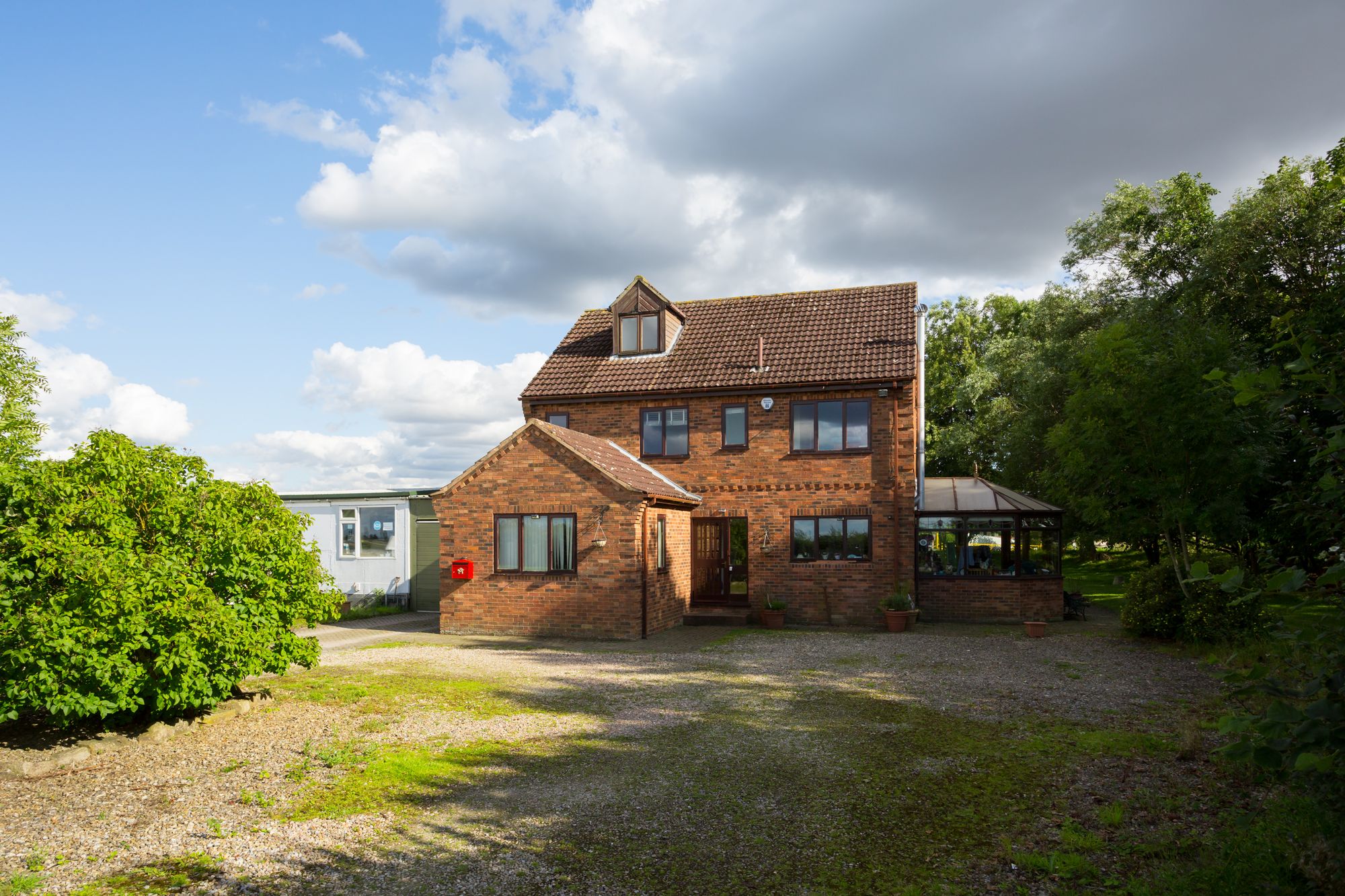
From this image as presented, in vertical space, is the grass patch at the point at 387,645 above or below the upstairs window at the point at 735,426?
below

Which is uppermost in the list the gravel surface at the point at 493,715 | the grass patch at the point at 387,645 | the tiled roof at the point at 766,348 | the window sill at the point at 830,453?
the tiled roof at the point at 766,348

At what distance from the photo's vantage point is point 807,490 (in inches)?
841

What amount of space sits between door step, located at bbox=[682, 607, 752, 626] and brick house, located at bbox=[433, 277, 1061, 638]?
62 mm

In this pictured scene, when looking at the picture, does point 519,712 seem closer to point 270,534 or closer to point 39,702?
point 270,534

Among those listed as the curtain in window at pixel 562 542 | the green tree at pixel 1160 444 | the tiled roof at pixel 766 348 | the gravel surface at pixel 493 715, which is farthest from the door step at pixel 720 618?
the green tree at pixel 1160 444

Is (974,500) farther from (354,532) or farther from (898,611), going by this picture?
(354,532)

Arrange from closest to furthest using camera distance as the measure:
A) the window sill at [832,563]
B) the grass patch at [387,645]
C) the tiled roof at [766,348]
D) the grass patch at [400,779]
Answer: the grass patch at [400,779]
the grass patch at [387,645]
the window sill at [832,563]
the tiled roof at [766,348]

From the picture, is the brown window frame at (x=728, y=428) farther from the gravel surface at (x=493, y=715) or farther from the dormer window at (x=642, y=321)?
the gravel surface at (x=493, y=715)

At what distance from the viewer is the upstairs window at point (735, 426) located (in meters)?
22.0

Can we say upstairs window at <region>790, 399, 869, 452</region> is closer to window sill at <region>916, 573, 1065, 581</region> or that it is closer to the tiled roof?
the tiled roof

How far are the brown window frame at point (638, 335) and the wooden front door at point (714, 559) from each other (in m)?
5.41

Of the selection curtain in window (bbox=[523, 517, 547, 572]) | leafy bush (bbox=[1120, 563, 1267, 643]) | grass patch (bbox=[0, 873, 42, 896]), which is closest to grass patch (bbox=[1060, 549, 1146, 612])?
leafy bush (bbox=[1120, 563, 1267, 643])

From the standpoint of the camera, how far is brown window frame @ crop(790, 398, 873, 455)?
21.1 meters

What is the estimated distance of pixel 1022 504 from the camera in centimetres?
2134
